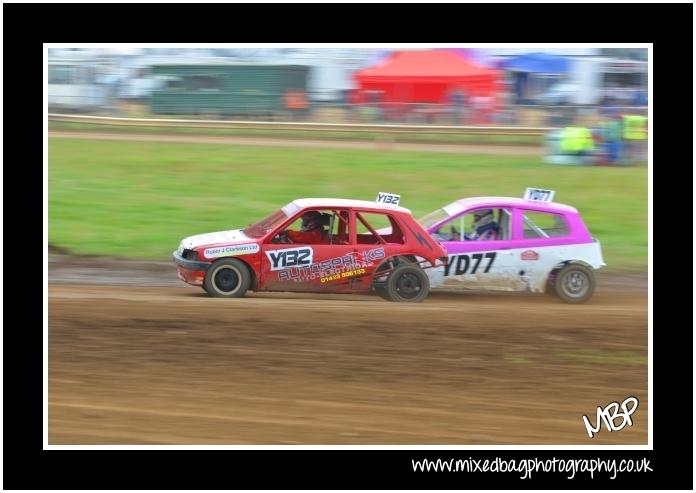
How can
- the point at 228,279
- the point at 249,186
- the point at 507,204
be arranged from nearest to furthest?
the point at 228,279, the point at 507,204, the point at 249,186

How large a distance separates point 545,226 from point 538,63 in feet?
38.9

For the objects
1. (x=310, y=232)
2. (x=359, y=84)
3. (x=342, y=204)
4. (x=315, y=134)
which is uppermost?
(x=359, y=84)

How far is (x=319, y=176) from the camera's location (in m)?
18.5

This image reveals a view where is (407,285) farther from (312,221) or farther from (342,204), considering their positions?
(312,221)

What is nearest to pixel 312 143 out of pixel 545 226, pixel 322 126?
pixel 322 126

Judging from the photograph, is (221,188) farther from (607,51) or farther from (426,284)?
(607,51)

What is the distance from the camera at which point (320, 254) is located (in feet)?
36.1

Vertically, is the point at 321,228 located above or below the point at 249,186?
below

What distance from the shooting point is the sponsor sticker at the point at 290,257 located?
10930mm

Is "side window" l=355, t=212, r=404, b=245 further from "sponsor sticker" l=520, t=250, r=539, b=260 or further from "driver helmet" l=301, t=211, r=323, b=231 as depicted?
"sponsor sticker" l=520, t=250, r=539, b=260

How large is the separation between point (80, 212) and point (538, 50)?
40.3ft

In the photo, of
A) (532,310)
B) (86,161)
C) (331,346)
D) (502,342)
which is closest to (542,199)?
(532,310)

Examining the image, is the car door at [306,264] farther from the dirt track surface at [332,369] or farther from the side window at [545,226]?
the side window at [545,226]

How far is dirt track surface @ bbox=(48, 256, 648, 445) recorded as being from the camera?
318 inches
